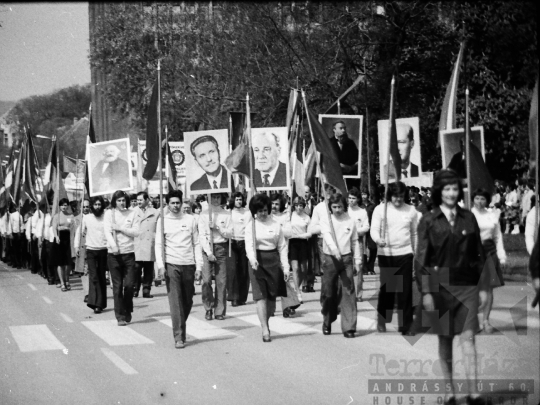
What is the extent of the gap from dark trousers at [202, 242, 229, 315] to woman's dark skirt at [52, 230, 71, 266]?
6109 mm

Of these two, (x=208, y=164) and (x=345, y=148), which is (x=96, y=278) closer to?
(x=208, y=164)

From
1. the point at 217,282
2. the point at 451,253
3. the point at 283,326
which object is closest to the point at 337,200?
the point at 283,326

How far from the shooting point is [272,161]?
54.7ft

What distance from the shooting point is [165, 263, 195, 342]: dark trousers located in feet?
35.9

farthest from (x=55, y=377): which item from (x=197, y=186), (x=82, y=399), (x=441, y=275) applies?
(x=197, y=186)

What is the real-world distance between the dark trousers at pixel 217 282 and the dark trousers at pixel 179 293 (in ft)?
7.77

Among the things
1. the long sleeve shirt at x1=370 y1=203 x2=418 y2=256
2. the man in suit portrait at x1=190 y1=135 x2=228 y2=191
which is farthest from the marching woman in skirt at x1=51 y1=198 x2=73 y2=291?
the long sleeve shirt at x1=370 y1=203 x2=418 y2=256

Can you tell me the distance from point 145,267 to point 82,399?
978cm

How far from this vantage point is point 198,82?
3153 cm

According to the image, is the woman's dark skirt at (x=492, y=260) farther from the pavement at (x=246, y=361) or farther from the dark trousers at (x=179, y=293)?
the dark trousers at (x=179, y=293)

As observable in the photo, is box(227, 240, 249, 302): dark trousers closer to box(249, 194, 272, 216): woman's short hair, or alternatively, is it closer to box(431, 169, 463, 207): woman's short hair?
box(249, 194, 272, 216): woman's short hair

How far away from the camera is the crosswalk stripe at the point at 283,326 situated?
1204 centimetres

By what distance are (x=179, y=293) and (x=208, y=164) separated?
17.0 ft

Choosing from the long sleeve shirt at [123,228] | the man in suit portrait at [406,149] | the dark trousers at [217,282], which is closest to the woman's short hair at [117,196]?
the long sleeve shirt at [123,228]
